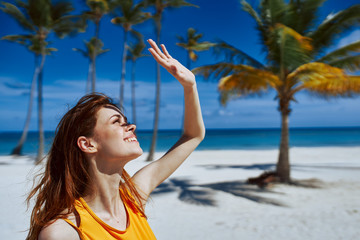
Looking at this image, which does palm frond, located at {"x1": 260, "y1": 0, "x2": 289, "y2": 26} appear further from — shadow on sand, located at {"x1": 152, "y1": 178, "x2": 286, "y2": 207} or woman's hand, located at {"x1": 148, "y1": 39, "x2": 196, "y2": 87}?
woman's hand, located at {"x1": 148, "y1": 39, "x2": 196, "y2": 87}

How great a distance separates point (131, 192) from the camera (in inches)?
A: 68.9

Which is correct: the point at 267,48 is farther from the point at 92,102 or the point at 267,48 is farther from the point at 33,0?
the point at 33,0

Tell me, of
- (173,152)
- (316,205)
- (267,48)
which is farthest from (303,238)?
A: (267,48)

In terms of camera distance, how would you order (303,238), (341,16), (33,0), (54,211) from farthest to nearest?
(33,0) < (341,16) < (303,238) < (54,211)

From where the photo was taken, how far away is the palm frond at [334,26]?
888cm

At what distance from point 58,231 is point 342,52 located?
1009 cm

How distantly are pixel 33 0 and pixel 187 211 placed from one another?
14917mm

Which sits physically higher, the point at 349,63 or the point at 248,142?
the point at 349,63

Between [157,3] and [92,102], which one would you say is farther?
[157,3]

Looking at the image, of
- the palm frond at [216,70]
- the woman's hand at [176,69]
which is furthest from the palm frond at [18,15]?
the woman's hand at [176,69]

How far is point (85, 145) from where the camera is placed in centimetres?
144

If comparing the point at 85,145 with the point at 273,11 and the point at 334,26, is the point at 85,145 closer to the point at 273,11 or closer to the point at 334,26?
the point at 273,11

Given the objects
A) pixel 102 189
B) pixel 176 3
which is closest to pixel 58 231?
pixel 102 189

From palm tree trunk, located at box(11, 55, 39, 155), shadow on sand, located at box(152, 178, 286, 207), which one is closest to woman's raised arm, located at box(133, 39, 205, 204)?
shadow on sand, located at box(152, 178, 286, 207)
